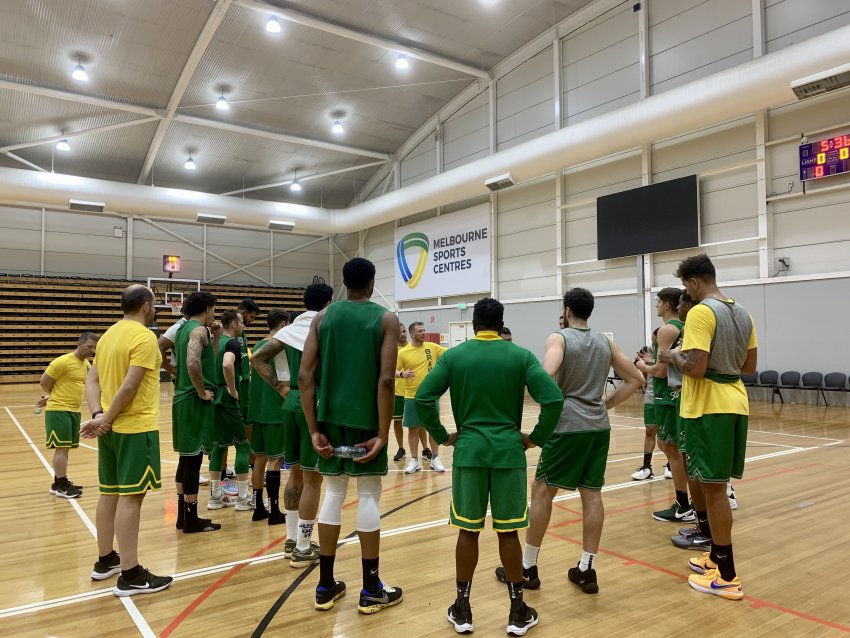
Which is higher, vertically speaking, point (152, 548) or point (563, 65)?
point (563, 65)

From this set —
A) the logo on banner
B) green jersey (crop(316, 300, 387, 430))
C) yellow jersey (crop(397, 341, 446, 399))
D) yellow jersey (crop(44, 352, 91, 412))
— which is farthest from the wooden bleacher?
green jersey (crop(316, 300, 387, 430))

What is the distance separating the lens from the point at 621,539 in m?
4.03

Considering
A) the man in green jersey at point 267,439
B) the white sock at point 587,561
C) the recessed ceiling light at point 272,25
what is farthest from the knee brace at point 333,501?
the recessed ceiling light at point 272,25

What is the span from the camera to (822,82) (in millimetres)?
9492

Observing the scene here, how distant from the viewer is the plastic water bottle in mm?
2891

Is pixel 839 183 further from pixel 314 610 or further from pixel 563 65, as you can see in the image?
pixel 314 610

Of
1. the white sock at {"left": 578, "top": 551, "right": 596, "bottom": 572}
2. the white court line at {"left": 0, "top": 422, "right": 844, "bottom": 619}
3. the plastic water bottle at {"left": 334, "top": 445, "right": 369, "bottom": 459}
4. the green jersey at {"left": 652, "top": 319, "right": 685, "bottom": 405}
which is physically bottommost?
the white court line at {"left": 0, "top": 422, "right": 844, "bottom": 619}

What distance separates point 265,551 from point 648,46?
13885 mm

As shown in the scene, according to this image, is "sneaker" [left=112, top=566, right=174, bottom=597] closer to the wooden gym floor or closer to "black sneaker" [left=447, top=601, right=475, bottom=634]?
the wooden gym floor

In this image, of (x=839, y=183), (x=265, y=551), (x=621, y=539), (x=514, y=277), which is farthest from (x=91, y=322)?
(x=839, y=183)

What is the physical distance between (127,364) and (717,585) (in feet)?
11.6

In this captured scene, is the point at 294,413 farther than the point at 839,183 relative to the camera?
No

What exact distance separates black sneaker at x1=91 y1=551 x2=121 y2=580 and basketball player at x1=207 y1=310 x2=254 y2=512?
1255mm

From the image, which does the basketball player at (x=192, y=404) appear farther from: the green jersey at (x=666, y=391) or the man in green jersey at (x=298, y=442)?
the green jersey at (x=666, y=391)
